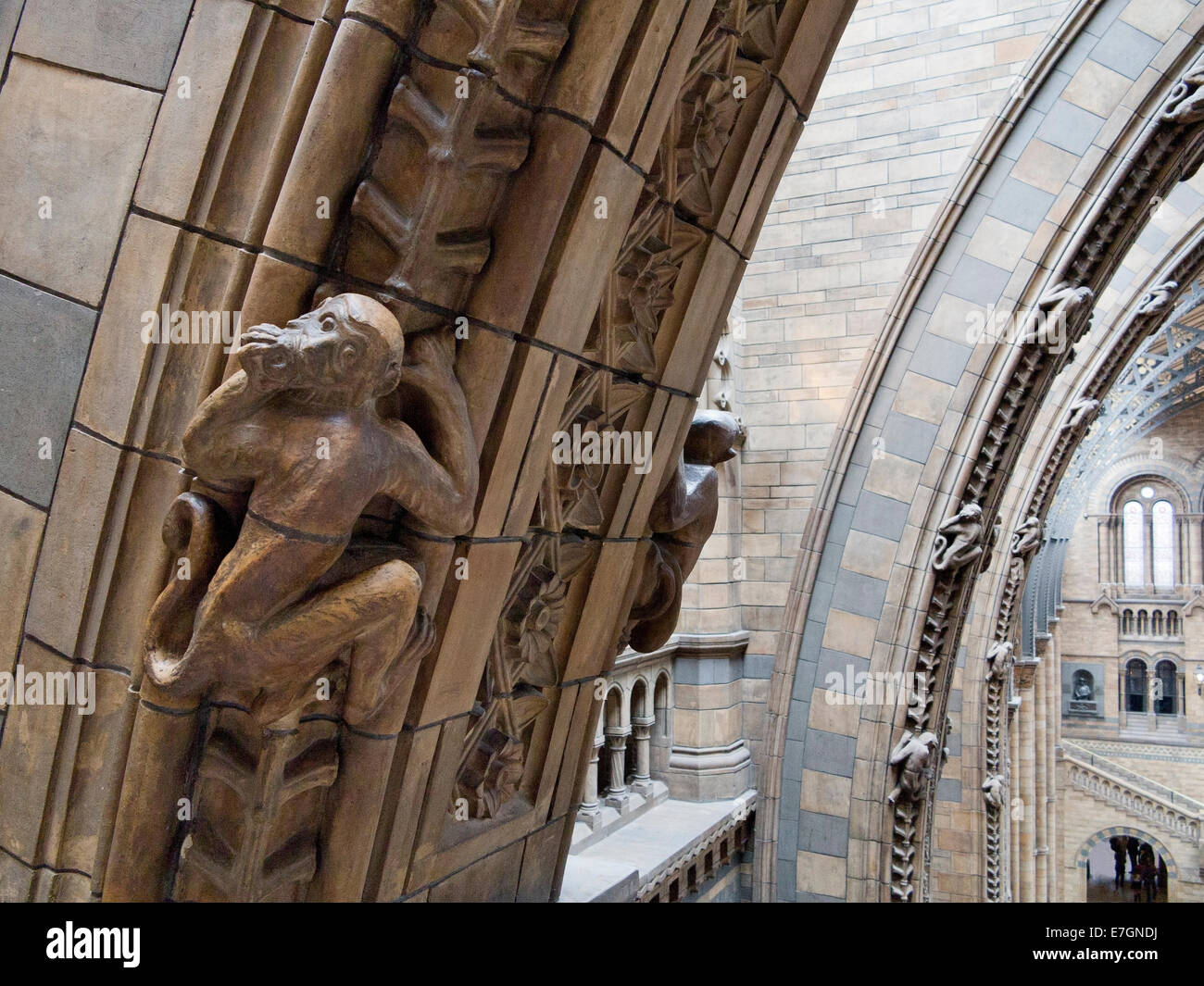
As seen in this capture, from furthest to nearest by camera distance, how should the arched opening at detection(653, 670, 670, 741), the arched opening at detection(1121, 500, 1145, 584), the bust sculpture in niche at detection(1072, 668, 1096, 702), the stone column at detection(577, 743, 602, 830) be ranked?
the bust sculpture in niche at detection(1072, 668, 1096, 702)
the arched opening at detection(1121, 500, 1145, 584)
the arched opening at detection(653, 670, 670, 741)
the stone column at detection(577, 743, 602, 830)

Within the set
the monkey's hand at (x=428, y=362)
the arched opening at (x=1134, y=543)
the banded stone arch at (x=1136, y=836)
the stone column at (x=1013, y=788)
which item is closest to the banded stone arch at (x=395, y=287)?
the monkey's hand at (x=428, y=362)

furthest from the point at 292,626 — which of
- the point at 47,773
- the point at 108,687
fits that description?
the point at 47,773

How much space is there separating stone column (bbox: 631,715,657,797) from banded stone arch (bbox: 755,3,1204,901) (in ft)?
3.74

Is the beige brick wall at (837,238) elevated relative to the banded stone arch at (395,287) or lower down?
elevated

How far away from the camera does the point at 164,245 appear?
5.08ft

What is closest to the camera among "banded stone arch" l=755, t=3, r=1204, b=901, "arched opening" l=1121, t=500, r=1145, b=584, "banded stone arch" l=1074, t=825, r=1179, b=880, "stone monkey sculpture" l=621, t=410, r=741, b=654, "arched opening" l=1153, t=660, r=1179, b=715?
"stone monkey sculpture" l=621, t=410, r=741, b=654

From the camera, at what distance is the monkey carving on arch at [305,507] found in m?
1.34

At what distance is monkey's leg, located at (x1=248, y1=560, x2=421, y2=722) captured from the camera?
146 centimetres

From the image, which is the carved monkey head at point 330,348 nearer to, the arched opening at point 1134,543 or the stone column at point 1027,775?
the stone column at point 1027,775

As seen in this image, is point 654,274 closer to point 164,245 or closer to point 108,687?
point 164,245

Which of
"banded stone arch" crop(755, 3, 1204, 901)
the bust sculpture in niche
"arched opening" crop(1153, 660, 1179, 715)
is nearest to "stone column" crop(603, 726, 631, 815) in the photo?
"banded stone arch" crop(755, 3, 1204, 901)

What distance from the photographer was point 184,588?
1495 millimetres

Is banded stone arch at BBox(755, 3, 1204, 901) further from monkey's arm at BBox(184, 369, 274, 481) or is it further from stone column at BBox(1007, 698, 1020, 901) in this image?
monkey's arm at BBox(184, 369, 274, 481)

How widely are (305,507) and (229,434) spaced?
0.53 feet
